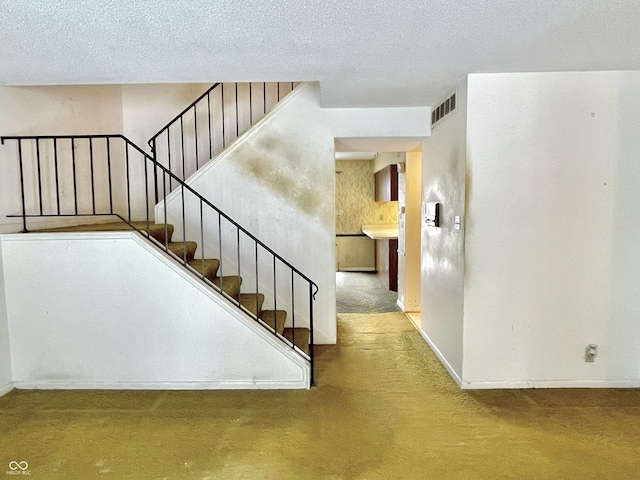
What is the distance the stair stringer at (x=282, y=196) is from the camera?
4.05 m

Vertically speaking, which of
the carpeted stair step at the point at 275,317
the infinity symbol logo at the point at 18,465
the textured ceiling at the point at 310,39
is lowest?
the infinity symbol logo at the point at 18,465

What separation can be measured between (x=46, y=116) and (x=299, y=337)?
3.29 m

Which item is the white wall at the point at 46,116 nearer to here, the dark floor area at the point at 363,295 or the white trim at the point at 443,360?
the dark floor area at the point at 363,295

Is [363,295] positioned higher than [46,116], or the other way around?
[46,116]

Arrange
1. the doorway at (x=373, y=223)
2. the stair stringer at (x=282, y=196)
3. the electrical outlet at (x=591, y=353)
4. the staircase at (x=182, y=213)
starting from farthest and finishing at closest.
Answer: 1. the doorway at (x=373, y=223)
2. the stair stringer at (x=282, y=196)
3. the staircase at (x=182, y=213)
4. the electrical outlet at (x=591, y=353)

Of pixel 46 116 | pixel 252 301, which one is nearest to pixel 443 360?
pixel 252 301

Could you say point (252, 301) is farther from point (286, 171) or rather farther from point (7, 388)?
point (7, 388)

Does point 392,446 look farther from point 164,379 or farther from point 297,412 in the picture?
point 164,379

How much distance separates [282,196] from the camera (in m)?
4.13

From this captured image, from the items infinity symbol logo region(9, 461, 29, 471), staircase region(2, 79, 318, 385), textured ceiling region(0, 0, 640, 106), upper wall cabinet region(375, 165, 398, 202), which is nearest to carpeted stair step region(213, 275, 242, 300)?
staircase region(2, 79, 318, 385)

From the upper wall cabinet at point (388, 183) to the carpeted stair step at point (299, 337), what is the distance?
3559 millimetres

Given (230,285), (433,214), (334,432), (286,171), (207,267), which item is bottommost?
(334,432)

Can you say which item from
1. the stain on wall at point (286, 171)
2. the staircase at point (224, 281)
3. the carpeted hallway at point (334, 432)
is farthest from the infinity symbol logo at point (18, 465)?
the stain on wall at point (286, 171)

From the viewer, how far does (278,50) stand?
2371mm
